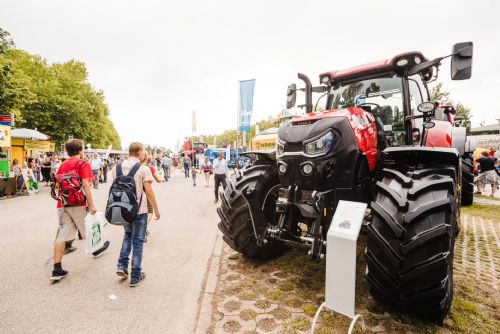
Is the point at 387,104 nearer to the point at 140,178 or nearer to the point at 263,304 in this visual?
the point at 263,304

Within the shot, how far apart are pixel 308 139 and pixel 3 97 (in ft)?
46.0

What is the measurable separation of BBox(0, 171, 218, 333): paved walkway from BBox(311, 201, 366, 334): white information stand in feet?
4.47

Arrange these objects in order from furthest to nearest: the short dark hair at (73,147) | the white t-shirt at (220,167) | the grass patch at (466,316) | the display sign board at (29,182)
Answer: the display sign board at (29,182) → the white t-shirt at (220,167) → the short dark hair at (73,147) → the grass patch at (466,316)

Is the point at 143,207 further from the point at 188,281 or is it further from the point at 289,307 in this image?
the point at 289,307

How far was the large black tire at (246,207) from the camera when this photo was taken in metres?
3.89

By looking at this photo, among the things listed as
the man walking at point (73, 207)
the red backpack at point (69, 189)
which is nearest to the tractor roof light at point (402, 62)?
the man walking at point (73, 207)

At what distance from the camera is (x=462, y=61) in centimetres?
329

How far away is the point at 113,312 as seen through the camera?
3.13 metres

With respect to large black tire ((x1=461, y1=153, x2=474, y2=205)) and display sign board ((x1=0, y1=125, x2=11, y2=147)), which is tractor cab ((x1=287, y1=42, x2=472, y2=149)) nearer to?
large black tire ((x1=461, y1=153, x2=474, y2=205))

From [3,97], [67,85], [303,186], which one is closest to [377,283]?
[303,186]

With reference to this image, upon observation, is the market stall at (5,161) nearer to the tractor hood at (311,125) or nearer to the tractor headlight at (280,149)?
the tractor headlight at (280,149)

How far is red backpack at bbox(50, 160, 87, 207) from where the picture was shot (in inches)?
162

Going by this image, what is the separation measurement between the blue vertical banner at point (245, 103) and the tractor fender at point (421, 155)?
1511 centimetres

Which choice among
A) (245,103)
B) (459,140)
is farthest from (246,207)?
(245,103)
